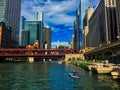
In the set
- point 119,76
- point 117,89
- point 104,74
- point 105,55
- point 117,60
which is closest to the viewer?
point 117,89

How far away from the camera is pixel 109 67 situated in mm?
63781

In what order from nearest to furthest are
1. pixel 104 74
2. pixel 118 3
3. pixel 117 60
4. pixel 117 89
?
1. pixel 117 89
2. pixel 104 74
3. pixel 117 60
4. pixel 118 3

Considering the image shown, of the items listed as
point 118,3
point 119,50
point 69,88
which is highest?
point 118,3

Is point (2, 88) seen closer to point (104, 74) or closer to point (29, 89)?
point (29, 89)

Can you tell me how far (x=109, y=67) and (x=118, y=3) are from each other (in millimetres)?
142939

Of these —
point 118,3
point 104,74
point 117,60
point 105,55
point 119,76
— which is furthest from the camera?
point 118,3

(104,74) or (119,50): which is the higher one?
(119,50)

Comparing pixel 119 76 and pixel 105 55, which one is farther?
pixel 105 55

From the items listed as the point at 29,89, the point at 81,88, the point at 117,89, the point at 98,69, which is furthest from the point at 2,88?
the point at 98,69

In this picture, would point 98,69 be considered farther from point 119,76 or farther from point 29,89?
point 29,89

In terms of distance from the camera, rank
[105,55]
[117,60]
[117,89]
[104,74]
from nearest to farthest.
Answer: [117,89]
[104,74]
[117,60]
[105,55]

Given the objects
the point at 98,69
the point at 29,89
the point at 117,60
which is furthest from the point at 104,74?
the point at 117,60

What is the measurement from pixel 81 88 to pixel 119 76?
1371cm

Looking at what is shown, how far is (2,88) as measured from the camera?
3812cm
